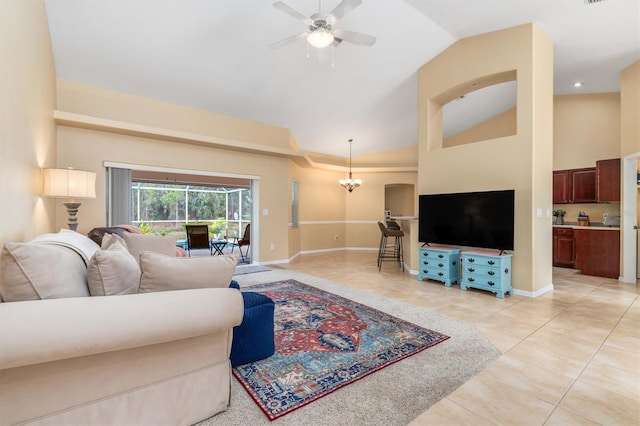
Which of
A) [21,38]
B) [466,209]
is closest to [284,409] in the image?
[21,38]

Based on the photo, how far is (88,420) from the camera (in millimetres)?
1315

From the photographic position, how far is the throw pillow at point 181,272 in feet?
5.17

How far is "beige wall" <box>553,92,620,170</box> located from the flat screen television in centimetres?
354

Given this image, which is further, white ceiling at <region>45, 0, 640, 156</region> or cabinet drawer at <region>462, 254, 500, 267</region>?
cabinet drawer at <region>462, 254, 500, 267</region>

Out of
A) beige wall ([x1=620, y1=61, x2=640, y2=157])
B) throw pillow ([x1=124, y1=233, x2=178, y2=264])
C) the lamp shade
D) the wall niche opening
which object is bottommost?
throw pillow ([x1=124, y1=233, x2=178, y2=264])

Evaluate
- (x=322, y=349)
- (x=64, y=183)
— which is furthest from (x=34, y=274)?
(x=64, y=183)

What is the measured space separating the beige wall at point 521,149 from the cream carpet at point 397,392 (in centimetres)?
204

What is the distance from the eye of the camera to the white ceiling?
11.7 ft

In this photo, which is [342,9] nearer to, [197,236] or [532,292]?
[532,292]

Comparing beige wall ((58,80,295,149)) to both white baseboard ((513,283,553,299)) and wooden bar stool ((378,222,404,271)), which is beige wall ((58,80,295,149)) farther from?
white baseboard ((513,283,553,299))

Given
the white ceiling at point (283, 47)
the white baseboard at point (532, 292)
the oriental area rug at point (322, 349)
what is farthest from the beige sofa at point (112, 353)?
the white baseboard at point (532, 292)

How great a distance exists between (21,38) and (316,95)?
13.6 feet

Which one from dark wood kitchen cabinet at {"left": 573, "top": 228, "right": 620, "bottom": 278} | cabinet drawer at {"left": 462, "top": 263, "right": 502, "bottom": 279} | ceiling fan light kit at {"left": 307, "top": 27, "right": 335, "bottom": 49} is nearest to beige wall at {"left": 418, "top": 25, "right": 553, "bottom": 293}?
cabinet drawer at {"left": 462, "top": 263, "right": 502, "bottom": 279}

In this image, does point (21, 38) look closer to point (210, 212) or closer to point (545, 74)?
point (545, 74)
